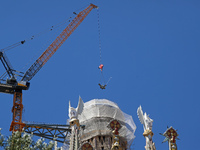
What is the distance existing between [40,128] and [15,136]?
71.3 metres

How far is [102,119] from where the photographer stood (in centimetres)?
10662

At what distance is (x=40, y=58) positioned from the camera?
137125mm

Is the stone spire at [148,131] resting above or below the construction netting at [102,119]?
below

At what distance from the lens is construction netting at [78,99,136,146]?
105 m

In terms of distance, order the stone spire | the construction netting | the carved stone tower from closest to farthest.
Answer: the stone spire → the carved stone tower → the construction netting

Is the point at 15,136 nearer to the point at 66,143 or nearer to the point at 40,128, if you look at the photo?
the point at 66,143

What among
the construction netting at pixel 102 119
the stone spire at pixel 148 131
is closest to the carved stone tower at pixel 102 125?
the construction netting at pixel 102 119

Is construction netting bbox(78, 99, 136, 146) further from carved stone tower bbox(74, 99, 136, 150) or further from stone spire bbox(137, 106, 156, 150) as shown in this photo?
stone spire bbox(137, 106, 156, 150)

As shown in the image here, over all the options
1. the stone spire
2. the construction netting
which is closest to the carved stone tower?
the construction netting

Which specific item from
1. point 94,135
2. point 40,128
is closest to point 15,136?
point 94,135

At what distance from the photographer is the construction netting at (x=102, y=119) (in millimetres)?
104875

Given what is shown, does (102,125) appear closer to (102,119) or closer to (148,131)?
(102,119)

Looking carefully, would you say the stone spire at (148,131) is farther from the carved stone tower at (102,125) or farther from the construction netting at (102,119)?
the construction netting at (102,119)

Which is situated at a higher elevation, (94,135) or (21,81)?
(21,81)
